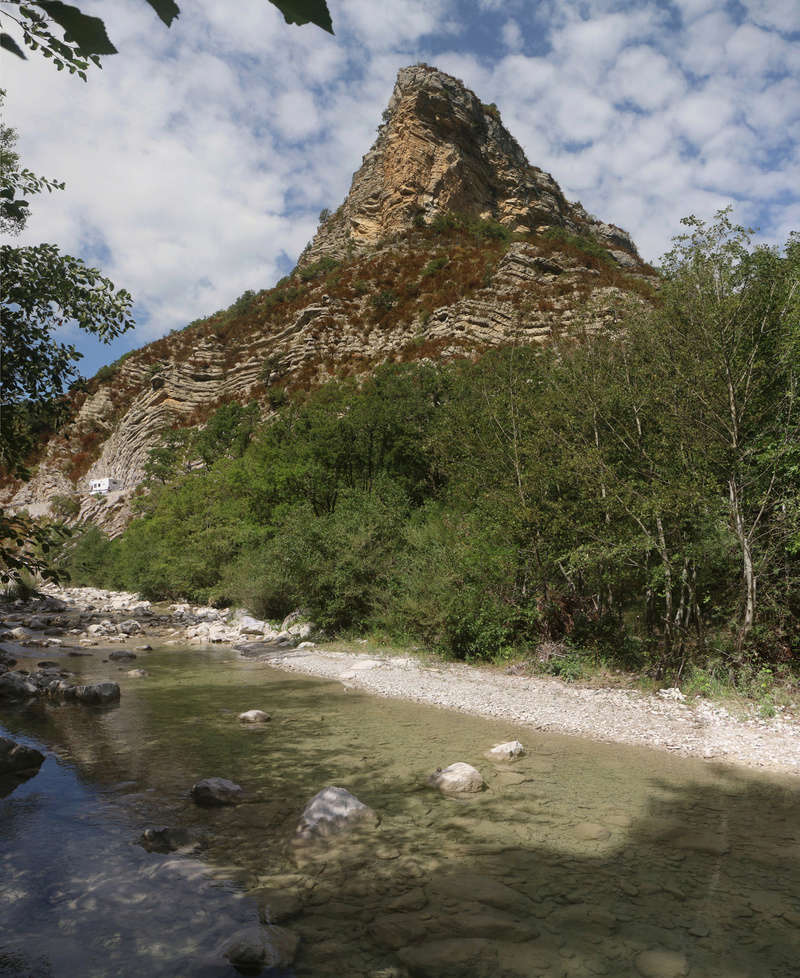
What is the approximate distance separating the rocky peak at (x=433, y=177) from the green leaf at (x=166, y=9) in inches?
2756

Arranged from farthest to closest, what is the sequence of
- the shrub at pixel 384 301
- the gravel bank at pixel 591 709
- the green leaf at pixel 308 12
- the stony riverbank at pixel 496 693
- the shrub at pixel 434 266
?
the shrub at pixel 434 266 → the shrub at pixel 384 301 → the stony riverbank at pixel 496 693 → the gravel bank at pixel 591 709 → the green leaf at pixel 308 12

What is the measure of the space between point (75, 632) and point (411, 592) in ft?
48.0

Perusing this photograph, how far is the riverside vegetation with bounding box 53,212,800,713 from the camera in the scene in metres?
11.1

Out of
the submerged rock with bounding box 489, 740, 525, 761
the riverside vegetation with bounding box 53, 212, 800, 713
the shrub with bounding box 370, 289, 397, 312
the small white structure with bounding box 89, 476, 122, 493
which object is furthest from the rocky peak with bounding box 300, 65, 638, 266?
the submerged rock with bounding box 489, 740, 525, 761

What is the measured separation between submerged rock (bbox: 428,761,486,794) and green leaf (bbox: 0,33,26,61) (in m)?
7.15

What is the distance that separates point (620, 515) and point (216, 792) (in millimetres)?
9302

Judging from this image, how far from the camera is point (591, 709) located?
34.9 ft

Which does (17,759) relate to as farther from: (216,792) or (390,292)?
(390,292)

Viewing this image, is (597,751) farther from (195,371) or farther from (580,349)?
(195,371)

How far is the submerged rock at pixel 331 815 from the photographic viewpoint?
18.3 feet

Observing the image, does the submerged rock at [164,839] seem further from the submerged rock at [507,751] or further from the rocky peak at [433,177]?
the rocky peak at [433,177]

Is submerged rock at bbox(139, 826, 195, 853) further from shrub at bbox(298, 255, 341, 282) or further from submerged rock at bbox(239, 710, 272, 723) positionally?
shrub at bbox(298, 255, 341, 282)

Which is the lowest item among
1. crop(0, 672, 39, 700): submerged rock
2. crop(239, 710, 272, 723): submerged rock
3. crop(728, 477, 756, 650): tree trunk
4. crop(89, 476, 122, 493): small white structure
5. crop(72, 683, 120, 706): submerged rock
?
crop(0, 672, 39, 700): submerged rock

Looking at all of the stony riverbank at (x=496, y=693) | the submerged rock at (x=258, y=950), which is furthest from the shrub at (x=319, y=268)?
the submerged rock at (x=258, y=950)
